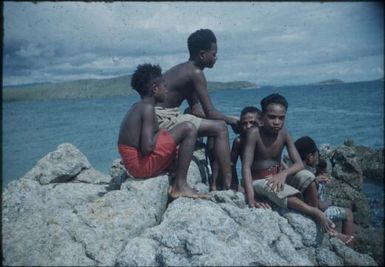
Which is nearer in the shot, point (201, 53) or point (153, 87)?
point (153, 87)

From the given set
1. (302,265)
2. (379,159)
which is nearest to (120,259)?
(302,265)

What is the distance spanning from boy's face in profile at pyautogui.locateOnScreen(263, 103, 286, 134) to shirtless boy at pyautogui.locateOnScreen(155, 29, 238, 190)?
24.1 inches

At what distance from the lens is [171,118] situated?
547 cm

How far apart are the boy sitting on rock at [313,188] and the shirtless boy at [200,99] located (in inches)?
41.3

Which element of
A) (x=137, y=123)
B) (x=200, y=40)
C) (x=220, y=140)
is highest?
(x=200, y=40)

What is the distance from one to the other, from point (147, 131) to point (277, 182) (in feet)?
6.23

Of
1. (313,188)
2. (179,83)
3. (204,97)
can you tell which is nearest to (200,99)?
(204,97)

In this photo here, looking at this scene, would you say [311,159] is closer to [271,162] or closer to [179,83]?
[271,162]

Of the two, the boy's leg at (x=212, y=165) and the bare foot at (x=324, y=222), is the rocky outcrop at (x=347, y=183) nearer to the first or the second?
the bare foot at (x=324, y=222)

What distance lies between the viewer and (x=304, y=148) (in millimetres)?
6336

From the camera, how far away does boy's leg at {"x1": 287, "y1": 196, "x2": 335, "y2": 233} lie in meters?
4.47

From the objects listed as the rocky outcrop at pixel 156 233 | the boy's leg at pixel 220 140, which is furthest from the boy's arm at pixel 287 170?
the boy's leg at pixel 220 140

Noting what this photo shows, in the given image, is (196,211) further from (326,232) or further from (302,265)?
(326,232)

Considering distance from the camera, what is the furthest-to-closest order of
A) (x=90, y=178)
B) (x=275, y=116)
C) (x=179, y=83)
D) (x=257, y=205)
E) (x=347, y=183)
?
(x=347, y=183), (x=90, y=178), (x=179, y=83), (x=275, y=116), (x=257, y=205)
